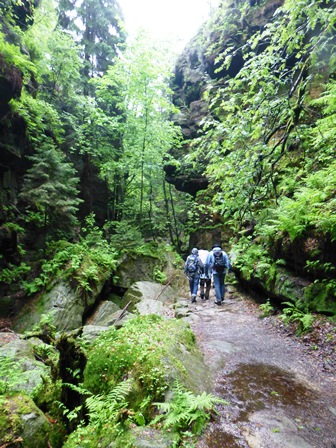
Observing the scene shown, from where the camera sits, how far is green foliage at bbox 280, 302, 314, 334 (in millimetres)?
5464

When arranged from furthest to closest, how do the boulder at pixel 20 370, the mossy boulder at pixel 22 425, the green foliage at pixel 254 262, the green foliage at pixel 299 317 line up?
the green foliage at pixel 254 262
the green foliage at pixel 299 317
the boulder at pixel 20 370
the mossy boulder at pixel 22 425

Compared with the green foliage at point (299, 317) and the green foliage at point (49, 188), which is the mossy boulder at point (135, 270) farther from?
the green foliage at point (299, 317)

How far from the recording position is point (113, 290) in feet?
41.6

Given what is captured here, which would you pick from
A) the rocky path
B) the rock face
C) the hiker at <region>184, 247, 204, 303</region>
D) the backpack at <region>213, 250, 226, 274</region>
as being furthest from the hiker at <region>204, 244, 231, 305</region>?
the rock face

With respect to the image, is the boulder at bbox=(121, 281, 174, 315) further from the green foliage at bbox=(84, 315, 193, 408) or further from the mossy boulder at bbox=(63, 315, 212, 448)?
the green foliage at bbox=(84, 315, 193, 408)

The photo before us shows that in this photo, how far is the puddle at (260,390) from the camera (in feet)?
10.8

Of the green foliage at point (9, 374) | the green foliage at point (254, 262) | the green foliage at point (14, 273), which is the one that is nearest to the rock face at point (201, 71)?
the green foliage at point (254, 262)

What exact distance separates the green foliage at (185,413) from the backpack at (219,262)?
6551 mm

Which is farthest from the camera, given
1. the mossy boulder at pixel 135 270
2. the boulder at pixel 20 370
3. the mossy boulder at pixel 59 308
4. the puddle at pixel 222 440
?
the mossy boulder at pixel 135 270

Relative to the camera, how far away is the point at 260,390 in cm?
368

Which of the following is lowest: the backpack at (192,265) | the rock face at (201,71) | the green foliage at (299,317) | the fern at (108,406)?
the fern at (108,406)

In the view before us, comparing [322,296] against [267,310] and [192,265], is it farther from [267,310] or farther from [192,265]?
[192,265]

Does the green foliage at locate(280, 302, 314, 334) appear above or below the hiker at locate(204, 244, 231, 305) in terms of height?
below

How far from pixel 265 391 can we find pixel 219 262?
226 inches
